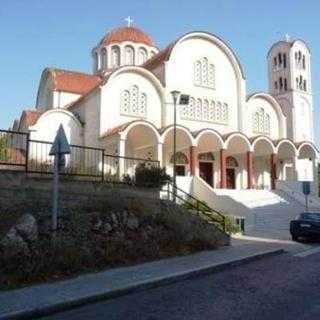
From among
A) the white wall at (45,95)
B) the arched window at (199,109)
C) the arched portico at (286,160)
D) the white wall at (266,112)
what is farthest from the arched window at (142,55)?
the arched portico at (286,160)

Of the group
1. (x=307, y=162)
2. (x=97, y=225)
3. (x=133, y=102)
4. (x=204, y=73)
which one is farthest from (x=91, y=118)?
(x=97, y=225)

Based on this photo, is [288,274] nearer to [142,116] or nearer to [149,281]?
[149,281]

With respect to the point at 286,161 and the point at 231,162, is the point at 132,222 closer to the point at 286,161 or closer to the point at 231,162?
the point at 231,162

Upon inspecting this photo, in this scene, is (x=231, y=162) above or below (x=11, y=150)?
above

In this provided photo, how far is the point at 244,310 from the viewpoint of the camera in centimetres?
869

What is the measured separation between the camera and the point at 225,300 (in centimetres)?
955

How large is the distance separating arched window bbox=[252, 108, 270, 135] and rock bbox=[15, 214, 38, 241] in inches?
1204

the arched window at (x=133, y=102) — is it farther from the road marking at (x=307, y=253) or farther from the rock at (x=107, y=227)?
the rock at (x=107, y=227)

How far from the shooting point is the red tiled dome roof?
Answer: 1796 inches

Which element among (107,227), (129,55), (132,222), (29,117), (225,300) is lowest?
(225,300)

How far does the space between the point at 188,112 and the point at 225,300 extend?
28.4 m

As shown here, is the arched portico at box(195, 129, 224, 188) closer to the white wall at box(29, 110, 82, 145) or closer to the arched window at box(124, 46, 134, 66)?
the white wall at box(29, 110, 82, 145)

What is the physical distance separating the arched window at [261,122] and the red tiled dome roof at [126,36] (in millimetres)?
11593

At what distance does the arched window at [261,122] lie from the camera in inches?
1638
